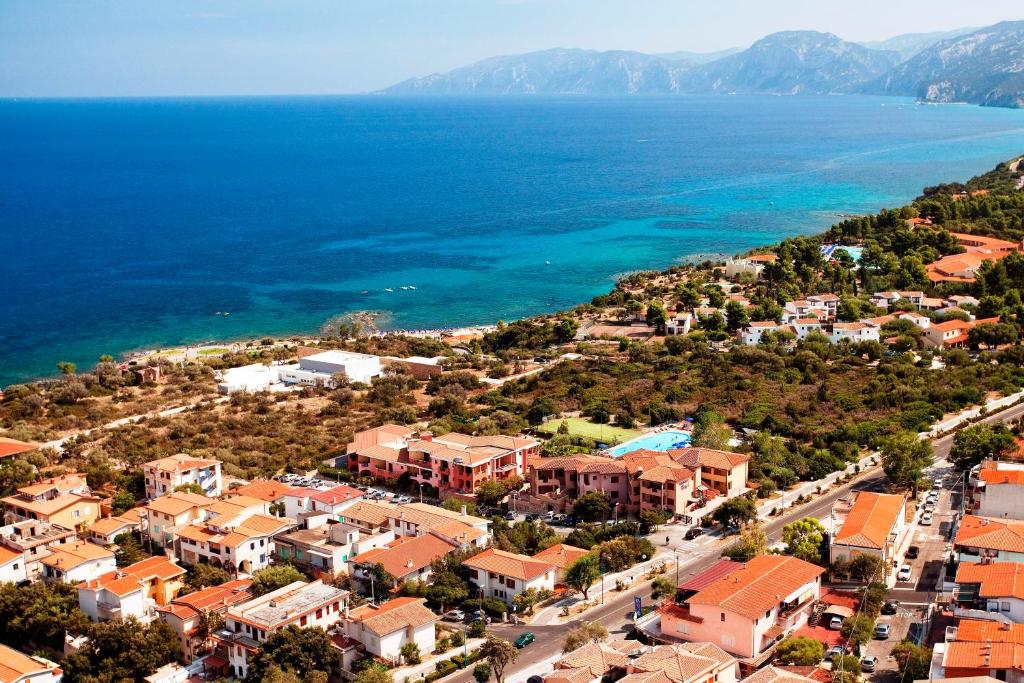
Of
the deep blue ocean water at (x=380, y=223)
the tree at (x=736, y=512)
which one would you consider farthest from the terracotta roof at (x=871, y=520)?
the deep blue ocean water at (x=380, y=223)

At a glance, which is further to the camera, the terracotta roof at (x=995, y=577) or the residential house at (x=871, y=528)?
the residential house at (x=871, y=528)

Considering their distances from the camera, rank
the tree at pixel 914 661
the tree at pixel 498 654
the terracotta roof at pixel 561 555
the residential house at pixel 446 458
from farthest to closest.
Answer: the residential house at pixel 446 458 < the terracotta roof at pixel 561 555 < the tree at pixel 498 654 < the tree at pixel 914 661

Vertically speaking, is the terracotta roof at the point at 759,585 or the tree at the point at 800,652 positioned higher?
the terracotta roof at the point at 759,585

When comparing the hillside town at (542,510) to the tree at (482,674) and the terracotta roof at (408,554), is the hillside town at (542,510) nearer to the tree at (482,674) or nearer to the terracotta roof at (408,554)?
the terracotta roof at (408,554)

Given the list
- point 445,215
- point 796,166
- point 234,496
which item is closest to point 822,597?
point 234,496

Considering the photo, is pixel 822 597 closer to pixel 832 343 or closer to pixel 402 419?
pixel 402 419

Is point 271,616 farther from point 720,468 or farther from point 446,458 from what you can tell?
point 720,468
